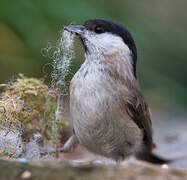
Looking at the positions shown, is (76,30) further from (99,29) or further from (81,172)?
(81,172)

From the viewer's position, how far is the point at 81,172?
1.71 m

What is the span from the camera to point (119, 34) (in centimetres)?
325

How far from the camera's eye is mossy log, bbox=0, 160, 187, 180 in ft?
5.57

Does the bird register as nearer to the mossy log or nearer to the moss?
the moss

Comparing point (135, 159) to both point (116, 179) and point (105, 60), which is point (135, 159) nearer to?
point (105, 60)

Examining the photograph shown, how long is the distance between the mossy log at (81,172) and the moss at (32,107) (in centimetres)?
100

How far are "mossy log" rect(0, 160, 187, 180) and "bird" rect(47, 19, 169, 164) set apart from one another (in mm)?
1290

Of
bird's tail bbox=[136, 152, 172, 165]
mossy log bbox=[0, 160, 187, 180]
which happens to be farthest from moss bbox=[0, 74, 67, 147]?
bird's tail bbox=[136, 152, 172, 165]

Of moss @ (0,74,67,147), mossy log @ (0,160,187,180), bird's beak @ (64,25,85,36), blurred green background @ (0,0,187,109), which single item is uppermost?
blurred green background @ (0,0,187,109)

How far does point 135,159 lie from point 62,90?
4.68ft

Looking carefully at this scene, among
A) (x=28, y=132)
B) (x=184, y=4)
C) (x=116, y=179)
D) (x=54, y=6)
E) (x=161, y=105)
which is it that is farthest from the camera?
(x=184, y=4)

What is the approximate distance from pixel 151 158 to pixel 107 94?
4.39 ft

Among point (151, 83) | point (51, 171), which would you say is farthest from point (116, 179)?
point (151, 83)

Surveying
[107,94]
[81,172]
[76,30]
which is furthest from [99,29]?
[81,172]
